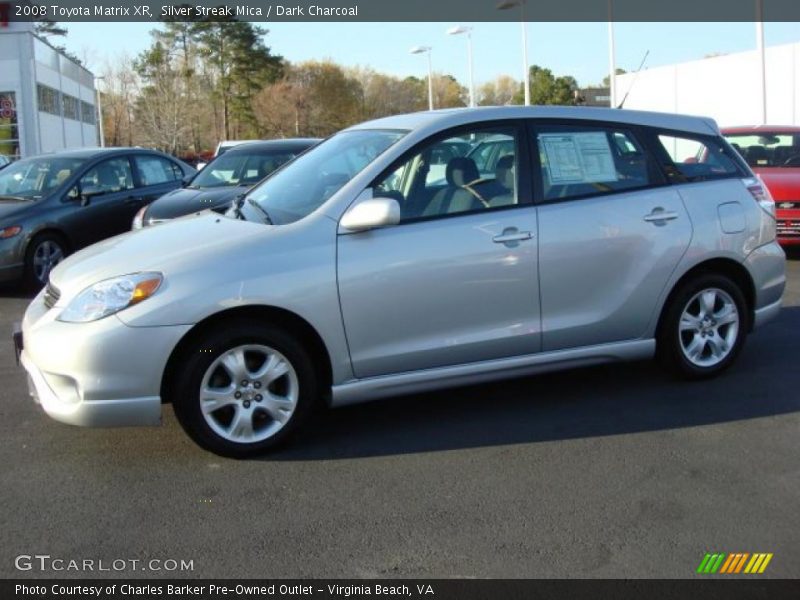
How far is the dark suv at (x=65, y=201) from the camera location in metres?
8.95

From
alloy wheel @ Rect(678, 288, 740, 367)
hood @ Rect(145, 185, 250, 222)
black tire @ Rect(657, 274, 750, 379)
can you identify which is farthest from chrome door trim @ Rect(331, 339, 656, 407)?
hood @ Rect(145, 185, 250, 222)

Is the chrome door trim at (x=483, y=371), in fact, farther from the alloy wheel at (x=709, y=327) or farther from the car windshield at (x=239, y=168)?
the car windshield at (x=239, y=168)

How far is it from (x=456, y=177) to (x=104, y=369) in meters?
2.14

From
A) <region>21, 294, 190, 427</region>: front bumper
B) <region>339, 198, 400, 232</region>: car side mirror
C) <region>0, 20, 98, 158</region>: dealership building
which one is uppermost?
<region>0, 20, 98, 158</region>: dealership building

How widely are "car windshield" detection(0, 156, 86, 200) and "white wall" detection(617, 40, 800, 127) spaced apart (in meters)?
21.2

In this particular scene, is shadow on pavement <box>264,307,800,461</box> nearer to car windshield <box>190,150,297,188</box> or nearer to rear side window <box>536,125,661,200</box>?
rear side window <box>536,125,661,200</box>

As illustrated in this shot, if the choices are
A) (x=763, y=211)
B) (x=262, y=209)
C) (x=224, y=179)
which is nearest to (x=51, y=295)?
(x=262, y=209)

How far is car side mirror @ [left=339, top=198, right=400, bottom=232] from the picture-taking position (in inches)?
169

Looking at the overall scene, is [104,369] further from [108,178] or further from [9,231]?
[108,178]

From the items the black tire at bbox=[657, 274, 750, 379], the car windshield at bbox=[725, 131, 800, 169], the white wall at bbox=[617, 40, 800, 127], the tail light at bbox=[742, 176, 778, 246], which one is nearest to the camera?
the black tire at bbox=[657, 274, 750, 379]

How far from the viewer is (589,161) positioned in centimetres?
507

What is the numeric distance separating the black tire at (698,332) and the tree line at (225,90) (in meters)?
42.4

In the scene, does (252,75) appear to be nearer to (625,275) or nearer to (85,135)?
(85,135)
